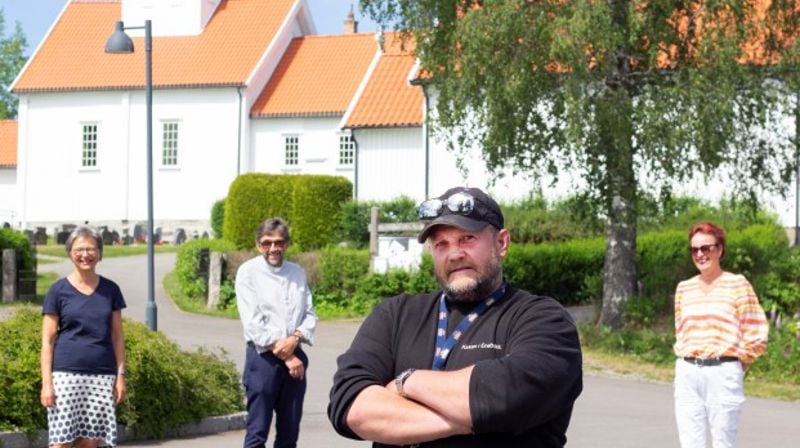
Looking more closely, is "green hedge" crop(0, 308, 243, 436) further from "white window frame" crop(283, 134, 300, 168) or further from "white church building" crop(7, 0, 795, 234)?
"white window frame" crop(283, 134, 300, 168)

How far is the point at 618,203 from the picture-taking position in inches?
947

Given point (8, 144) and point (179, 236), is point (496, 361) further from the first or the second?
point (8, 144)

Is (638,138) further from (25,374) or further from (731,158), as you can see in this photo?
(25,374)

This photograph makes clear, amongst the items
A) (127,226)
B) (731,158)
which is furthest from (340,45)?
(731,158)

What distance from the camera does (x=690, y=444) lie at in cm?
973

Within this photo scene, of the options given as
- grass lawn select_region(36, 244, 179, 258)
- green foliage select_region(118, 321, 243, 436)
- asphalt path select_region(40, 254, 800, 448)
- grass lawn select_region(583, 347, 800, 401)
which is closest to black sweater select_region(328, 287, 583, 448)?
green foliage select_region(118, 321, 243, 436)

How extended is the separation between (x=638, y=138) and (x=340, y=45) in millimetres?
45143

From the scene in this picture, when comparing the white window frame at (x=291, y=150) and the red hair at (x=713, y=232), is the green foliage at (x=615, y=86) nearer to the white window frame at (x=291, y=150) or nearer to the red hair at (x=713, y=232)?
the red hair at (x=713, y=232)

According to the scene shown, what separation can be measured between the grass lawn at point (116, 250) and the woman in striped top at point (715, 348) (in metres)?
43.3

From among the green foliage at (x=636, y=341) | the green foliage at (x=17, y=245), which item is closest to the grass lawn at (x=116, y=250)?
the green foliage at (x=17, y=245)

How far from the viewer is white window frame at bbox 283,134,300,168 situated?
6388cm

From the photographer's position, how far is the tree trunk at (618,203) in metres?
22.0

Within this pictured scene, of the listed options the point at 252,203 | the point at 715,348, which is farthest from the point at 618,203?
the point at 252,203

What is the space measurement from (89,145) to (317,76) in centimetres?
1081
